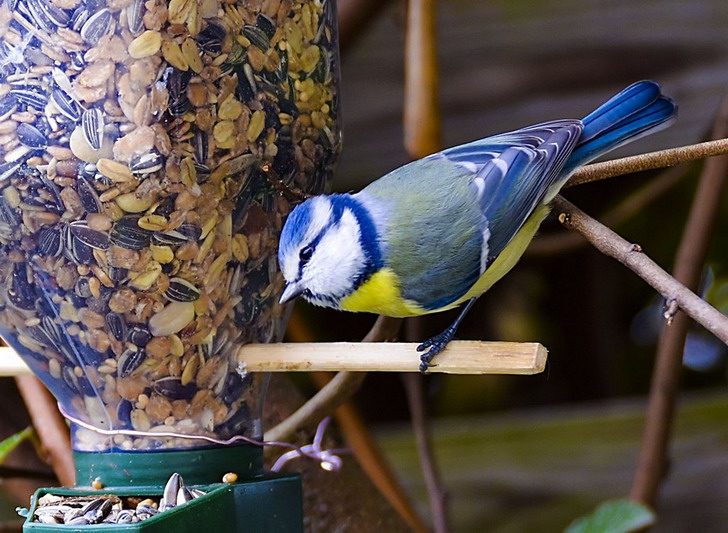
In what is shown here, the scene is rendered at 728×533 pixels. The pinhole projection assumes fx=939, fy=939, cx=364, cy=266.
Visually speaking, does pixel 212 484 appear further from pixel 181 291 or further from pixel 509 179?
pixel 509 179

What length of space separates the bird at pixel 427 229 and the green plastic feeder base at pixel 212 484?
167 mm

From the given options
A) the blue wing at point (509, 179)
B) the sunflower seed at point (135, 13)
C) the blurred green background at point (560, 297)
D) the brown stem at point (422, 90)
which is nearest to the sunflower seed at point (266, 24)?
the sunflower seed at point (135, 13)

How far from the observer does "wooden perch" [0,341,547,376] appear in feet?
2.31

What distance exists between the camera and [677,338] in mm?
1180

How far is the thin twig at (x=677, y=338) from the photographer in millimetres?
1155

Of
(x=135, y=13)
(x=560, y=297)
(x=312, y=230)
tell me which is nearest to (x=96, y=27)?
(x=135, y=13)

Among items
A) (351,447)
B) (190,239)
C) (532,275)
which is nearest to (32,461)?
(351,447)

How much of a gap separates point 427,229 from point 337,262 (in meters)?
0.09

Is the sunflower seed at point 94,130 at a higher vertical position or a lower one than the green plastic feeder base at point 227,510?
higher

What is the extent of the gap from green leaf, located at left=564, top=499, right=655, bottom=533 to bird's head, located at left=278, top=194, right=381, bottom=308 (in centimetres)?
40

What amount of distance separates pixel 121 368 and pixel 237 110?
0.25 m

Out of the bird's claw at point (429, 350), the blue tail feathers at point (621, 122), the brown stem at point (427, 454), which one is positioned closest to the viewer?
the bird's claw at point (429, 350)

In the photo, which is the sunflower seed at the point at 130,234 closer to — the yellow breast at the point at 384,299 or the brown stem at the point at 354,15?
the yellow breast at the point at 384,299

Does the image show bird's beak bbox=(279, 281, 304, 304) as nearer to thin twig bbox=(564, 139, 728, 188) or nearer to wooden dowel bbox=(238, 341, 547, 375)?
wooden dowel bbox=(238, 341, 547, 375)
